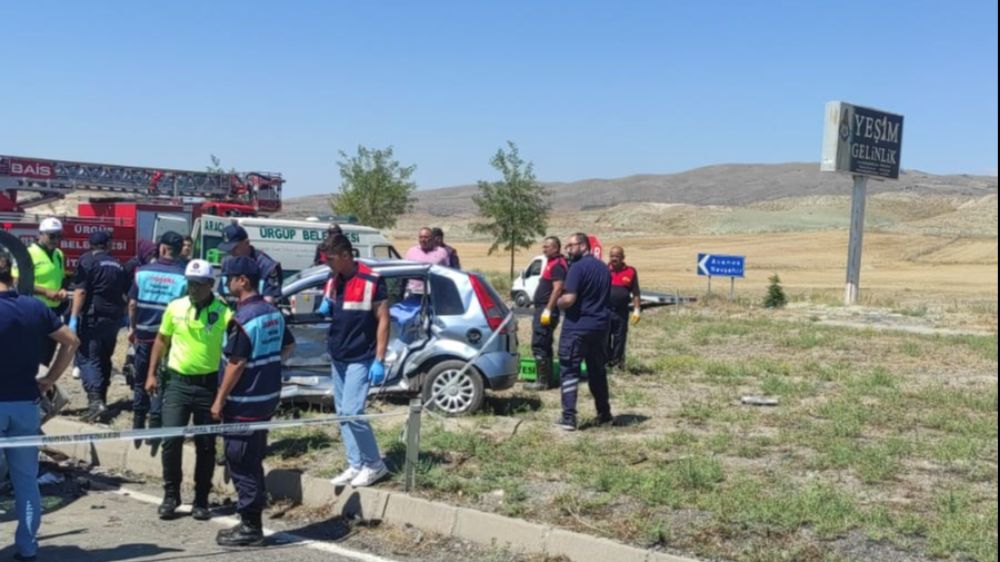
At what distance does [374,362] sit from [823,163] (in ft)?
84.4

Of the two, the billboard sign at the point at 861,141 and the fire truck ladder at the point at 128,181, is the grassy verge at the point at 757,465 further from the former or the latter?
the fire truck ladder at the point at 128,181

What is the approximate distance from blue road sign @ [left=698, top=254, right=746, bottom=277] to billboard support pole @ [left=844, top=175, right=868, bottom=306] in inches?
160

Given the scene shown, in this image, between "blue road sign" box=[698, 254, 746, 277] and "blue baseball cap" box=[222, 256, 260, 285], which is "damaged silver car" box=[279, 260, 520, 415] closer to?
"blue baseball cap" box=[222, 256, 260, 285]

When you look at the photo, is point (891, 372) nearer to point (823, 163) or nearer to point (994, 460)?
point (994, 460)

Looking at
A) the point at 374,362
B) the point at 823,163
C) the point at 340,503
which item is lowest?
the point at 340,503

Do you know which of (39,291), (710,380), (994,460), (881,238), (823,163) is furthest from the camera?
(881,238)

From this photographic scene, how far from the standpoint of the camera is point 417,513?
6715mm

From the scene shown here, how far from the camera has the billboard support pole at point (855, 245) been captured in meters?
29.6

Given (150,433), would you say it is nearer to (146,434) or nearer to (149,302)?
(146,434)

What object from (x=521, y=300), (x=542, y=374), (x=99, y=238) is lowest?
(x=521, y=300)

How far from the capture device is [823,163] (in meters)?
30.5

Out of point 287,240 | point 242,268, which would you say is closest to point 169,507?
point 242,268

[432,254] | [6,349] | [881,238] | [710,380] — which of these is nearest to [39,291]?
[432,254]

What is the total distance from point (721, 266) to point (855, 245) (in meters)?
5.41
